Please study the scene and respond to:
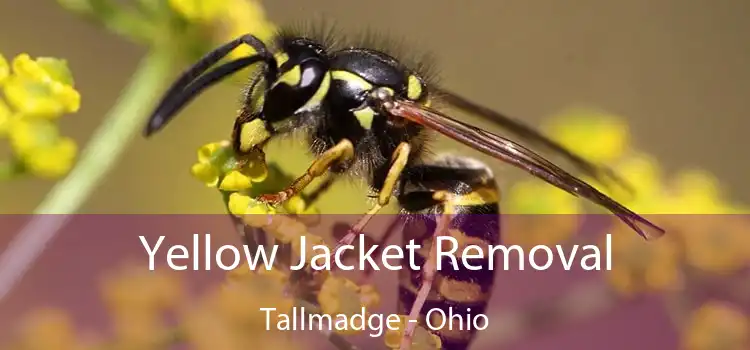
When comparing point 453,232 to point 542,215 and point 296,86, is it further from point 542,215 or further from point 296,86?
point 542,215

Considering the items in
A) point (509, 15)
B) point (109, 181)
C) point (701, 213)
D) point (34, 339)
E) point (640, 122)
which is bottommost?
point (34, 339)

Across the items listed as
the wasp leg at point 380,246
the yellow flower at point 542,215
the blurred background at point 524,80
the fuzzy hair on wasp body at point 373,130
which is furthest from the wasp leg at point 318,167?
the blurred background at point 524,80

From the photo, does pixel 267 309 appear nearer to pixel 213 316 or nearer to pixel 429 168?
pixel 213 316

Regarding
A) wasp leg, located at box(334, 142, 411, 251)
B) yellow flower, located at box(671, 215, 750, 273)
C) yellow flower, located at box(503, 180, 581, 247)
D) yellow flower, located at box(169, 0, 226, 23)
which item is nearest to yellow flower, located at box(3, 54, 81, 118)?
yellow flower, located at box(169, 0, 226, 23)

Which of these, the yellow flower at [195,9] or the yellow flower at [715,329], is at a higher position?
the yellow flower at [195,9]

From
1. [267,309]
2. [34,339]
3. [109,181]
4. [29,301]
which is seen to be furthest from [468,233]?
[109,181]

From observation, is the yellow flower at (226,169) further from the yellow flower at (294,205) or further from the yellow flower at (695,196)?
the yellow flower at (695,196)
